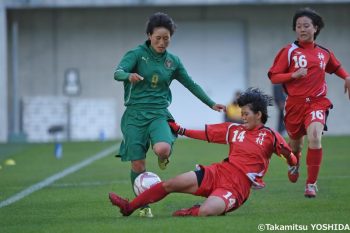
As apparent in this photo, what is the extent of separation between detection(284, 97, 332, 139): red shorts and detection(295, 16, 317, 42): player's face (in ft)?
2.24

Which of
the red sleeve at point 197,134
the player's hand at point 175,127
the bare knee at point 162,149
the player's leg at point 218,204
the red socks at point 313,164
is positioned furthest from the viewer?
the red socks at point 313,164

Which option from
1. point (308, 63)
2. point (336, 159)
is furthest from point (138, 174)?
point (336, 159)

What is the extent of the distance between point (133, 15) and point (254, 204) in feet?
67.7

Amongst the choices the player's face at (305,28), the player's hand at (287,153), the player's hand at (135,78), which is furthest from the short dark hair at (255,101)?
the player's face at (305,28)

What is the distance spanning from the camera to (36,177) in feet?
46.2

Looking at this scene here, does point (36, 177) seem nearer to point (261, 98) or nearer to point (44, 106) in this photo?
point (261, 98)

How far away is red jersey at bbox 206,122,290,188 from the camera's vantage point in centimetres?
876

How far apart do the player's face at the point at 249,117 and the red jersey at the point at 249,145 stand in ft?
0.15

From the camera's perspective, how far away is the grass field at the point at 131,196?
8.08m

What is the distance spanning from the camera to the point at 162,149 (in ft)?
29.3

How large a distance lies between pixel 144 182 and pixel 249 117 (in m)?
1.11

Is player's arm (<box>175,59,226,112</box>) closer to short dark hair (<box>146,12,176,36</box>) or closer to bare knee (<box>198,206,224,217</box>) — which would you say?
short dark hair (<box>146,12,176,36</box>)

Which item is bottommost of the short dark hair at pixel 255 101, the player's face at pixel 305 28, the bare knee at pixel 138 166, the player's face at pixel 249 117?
the bare knee at pixel 138 166

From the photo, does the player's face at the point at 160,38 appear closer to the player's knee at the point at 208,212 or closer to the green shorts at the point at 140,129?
the green shorts at the point at 140,129
